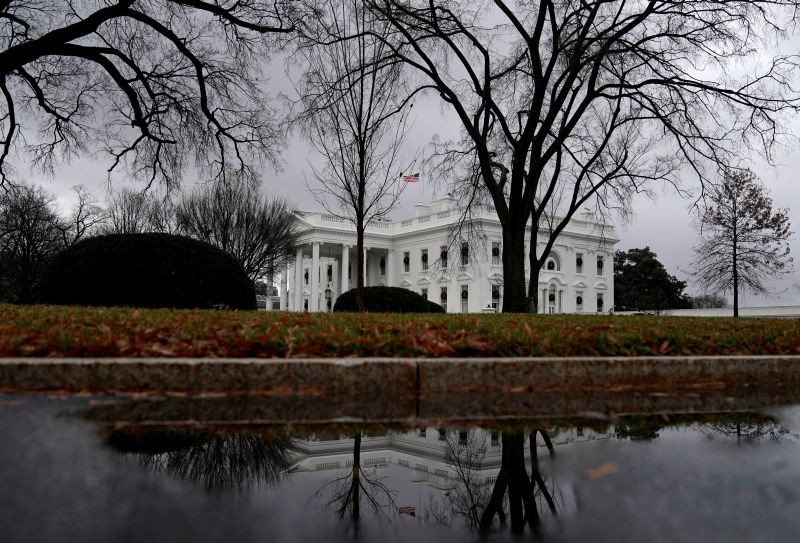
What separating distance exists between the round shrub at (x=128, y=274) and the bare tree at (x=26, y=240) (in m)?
27.0

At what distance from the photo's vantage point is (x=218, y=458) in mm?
2746

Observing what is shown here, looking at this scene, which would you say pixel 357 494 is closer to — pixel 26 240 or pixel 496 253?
pixel 26 240

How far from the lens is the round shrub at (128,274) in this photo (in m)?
11.1

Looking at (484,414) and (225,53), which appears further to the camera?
(225,53)

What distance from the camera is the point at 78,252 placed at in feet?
36.9

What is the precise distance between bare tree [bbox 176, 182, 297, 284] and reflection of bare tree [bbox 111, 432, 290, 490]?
30.2m

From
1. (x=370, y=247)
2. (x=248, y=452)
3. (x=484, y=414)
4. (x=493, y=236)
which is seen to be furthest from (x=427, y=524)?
(x=370, y=247)

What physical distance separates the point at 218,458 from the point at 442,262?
5260cm

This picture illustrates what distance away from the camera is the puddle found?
78.5 inches

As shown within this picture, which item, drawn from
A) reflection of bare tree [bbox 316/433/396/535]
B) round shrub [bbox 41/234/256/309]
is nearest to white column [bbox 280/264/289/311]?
round shrub [bbox 41/234/256/309]

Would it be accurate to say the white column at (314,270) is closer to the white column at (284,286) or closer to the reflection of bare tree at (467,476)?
the white column at (284,286)

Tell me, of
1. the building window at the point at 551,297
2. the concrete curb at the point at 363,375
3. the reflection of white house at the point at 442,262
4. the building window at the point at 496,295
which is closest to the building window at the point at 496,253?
the reflection of white house at the point at 442,262

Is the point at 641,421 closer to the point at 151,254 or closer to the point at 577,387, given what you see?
the point at 577,387

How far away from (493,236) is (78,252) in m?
47.9
